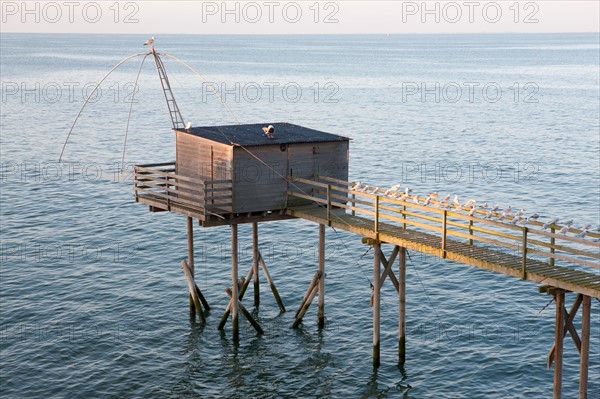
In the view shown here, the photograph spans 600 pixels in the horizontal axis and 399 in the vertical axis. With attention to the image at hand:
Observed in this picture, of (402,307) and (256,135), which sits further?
(256,135)

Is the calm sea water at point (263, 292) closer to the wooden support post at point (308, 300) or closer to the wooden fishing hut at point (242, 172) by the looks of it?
the wooden support post at point (308, 300)

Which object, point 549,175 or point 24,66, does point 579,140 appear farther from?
point 24,66

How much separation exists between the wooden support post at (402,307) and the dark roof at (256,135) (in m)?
5.19

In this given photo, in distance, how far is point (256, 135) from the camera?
3275cm

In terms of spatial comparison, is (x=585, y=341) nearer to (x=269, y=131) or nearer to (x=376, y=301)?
(x=376, y=301)

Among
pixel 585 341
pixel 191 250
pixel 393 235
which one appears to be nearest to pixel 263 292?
pixel 191 250

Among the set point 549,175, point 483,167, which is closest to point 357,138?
point 483,167

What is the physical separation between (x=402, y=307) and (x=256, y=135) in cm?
797

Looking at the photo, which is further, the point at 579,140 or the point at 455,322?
the point at 579,140

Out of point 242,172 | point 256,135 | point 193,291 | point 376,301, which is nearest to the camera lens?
point 376,301

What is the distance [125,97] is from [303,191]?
367 feet

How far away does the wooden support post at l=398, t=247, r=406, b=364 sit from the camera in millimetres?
30125

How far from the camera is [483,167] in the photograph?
73.2 m

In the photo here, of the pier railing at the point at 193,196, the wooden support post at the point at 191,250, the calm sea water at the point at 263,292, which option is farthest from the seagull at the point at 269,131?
the calm sea water at the point at 263,292
